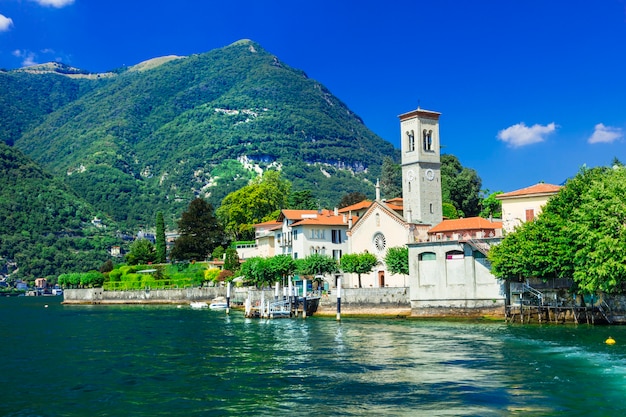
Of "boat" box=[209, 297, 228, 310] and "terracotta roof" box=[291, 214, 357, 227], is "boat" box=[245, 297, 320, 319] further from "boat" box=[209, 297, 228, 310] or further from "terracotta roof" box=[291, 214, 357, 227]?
"boat" box=[209, 297, 228, 310]

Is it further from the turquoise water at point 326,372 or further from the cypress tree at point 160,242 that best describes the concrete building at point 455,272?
the cypress tree at point 160,242

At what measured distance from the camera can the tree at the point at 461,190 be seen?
103 metres

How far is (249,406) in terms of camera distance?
2523 cm

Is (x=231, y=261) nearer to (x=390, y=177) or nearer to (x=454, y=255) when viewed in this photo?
(x=390, y=177)

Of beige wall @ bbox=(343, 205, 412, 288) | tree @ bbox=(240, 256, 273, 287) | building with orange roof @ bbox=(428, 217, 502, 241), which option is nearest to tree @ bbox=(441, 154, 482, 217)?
beige wall @ bbox=(343, 205, 412, 288)

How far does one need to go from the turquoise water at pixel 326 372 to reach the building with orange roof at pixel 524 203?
1441cm

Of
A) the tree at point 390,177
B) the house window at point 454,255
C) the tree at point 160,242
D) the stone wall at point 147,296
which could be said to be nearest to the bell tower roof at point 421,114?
the house window at point 454,255

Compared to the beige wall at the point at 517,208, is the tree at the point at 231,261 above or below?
below

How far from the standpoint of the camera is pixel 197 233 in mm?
118625

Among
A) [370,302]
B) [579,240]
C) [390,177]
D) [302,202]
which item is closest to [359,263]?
[370,302]

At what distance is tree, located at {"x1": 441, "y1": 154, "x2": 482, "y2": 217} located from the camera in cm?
10344

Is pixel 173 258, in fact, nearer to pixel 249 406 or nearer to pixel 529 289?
pixel 529 289

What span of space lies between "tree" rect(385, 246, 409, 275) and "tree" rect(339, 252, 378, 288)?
4.20 metres

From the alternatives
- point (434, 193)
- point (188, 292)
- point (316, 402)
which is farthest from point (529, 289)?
point (188, 292)
